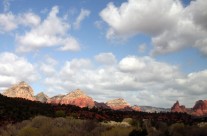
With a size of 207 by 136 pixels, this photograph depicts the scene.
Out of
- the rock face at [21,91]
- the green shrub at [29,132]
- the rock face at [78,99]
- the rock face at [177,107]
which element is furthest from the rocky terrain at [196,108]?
the green shrub at [29,132]

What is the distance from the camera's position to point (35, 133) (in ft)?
59.8

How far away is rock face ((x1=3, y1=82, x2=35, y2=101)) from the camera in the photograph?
166m

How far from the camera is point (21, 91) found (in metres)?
166

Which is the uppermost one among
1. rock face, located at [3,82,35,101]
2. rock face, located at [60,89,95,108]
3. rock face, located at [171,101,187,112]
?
rock face, located at [3,82,35,101]

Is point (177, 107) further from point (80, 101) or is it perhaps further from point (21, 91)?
point (21, 91)

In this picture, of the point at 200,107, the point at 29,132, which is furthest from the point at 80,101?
the point at 29,132

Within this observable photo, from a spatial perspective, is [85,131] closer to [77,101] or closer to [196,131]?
[196,131]

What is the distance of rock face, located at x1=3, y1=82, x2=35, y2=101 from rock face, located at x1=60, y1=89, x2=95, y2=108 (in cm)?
1955

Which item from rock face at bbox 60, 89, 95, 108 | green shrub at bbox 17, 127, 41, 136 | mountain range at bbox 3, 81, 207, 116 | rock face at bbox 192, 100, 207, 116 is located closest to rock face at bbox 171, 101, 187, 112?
mountain range at bbox 3, 81, 207, 116

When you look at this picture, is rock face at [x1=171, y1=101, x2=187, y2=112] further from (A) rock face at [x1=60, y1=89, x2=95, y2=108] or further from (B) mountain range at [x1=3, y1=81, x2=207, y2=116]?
(A) rock face at [x1=60, y1=89, x2=95, y2=108]

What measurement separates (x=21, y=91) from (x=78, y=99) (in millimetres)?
32307

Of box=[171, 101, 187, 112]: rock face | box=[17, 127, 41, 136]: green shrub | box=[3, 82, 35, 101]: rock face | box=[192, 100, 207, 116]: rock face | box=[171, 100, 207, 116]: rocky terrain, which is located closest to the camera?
box=[17, 127, 41, 136]: green shrub

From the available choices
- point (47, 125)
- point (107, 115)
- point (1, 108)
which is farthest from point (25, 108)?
point (47, 125)

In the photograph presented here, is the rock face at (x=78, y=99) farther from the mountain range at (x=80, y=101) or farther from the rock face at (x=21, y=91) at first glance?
the rock face at (x=21, y=91)
